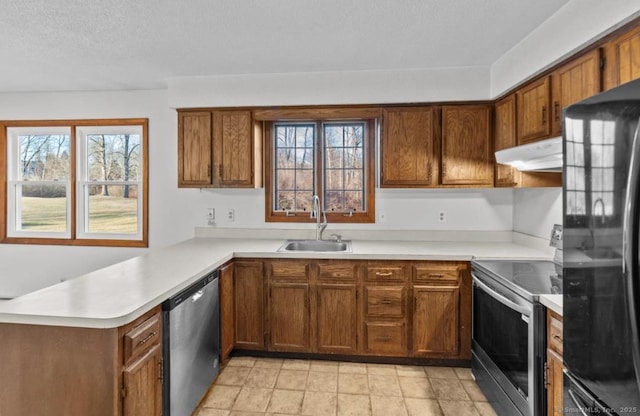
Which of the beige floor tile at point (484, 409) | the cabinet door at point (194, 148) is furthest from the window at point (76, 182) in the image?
the beige floor tile at point (484, 409)

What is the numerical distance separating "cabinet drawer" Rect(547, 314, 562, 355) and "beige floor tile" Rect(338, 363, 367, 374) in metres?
1.35

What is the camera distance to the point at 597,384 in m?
0.96

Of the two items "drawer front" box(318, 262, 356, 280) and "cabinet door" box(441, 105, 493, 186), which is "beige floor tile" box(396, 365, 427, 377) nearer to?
"drawer front" box(318, 262, 356, 280)

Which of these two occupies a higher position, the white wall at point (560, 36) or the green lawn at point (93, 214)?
the white wall at point (560, 36)

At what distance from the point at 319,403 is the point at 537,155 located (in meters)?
1.96

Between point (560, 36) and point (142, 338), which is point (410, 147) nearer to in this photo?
point (560, 36)

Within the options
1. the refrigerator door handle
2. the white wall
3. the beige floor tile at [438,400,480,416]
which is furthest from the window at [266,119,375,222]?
the refrigerator door handle

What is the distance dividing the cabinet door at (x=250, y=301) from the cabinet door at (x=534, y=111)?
2184mm

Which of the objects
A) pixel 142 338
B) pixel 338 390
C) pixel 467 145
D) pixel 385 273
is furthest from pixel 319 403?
pixel 467 145

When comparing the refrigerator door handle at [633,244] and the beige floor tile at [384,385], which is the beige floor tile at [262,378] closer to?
the beige floor tile at [384,385]

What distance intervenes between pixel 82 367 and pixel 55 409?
0.22m

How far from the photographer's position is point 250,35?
2.29 metres

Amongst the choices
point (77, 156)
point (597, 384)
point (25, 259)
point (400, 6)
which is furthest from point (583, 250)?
point (25, 259)

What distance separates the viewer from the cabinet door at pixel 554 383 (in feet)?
5.23
